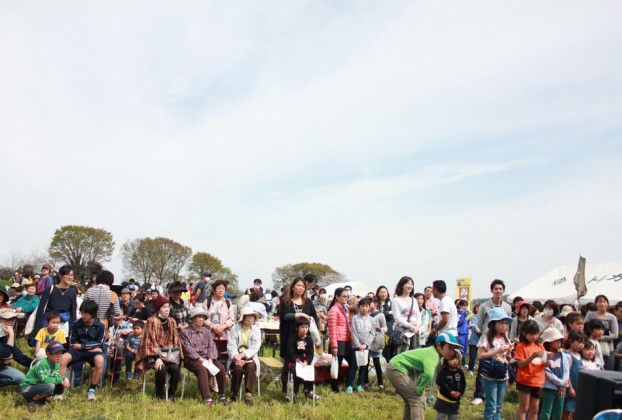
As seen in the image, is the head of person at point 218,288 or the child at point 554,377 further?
the head of person at point 218,288

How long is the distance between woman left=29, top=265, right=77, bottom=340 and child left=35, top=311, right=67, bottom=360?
21 centimetres

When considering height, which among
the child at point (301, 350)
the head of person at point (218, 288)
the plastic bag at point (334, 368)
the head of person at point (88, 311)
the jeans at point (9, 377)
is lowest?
the plastic bag at point (334, 368)

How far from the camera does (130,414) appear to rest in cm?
584

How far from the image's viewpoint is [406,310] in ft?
26.6

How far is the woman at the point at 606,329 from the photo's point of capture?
7.62 metres

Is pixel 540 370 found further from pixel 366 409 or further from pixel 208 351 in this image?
pixel 208 351

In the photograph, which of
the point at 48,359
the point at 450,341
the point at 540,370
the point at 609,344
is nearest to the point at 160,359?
the point at 48,359

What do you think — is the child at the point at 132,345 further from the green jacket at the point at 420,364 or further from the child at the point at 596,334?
the child at the point at 596,334

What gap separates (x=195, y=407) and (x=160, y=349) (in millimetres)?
1066

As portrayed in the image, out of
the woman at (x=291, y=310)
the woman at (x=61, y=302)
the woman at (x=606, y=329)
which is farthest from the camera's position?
the woman at (x=606, y=329)

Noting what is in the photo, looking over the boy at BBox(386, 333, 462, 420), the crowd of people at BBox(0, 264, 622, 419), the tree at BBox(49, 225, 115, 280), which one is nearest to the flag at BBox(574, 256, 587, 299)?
the crowd of people at BBox(0, 264, 622, 419)

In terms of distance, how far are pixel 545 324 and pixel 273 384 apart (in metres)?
4.52

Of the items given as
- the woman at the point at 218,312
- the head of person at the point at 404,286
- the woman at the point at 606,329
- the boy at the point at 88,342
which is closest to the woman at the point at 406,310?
the head of person at the point at 404,286

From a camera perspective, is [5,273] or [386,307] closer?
[386,307]
